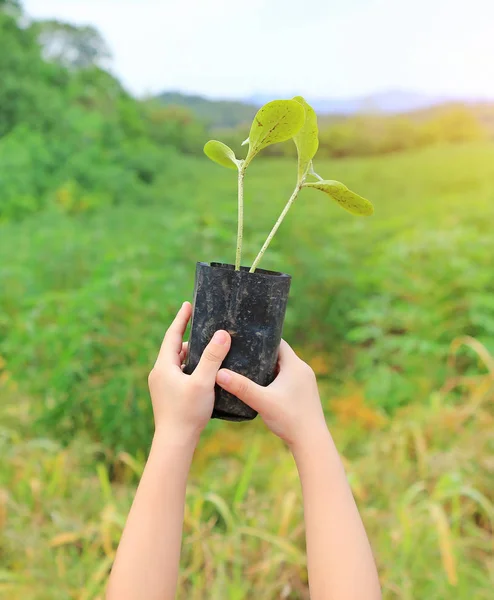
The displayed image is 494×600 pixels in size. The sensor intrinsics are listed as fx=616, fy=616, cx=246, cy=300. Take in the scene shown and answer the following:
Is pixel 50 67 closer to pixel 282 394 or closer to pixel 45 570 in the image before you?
pixel 45 570

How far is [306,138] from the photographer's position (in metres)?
0.74

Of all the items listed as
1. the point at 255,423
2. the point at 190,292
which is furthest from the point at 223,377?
the point at 255,423

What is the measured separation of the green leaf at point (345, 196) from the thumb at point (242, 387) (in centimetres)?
23

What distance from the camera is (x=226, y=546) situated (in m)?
1.55

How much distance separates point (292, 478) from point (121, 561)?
133 cm

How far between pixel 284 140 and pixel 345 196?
0.10 m

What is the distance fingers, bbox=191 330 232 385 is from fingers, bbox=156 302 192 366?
6 cm

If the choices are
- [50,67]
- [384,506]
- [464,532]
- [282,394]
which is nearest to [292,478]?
[384,506]

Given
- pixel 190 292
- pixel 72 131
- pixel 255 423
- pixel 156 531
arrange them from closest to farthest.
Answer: pixel 156 531 < pixel 190 292 < pixel 255 423 < pixel 72 131

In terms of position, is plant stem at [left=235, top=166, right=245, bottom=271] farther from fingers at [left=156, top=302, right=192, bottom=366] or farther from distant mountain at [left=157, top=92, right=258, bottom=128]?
distant mountain at [left=157, top=92, right=258, bottom=128]

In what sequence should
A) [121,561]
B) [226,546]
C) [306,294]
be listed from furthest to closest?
[306,294] → [226,546] → [121,561]

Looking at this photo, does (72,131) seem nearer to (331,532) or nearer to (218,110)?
(218,110)

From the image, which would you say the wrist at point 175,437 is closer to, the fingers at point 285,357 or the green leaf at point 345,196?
the fingers at point 285,357

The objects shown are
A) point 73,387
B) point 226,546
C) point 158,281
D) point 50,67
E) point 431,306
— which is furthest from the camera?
point 50,67
